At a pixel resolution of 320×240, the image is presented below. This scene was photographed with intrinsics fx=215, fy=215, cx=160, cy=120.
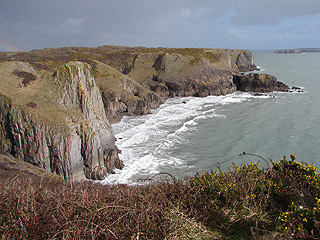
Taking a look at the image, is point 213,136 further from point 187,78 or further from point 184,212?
point 187,78

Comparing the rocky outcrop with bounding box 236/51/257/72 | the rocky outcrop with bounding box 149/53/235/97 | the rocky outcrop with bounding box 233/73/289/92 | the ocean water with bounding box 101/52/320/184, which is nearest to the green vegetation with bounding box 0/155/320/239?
the ocean water with bounding box 101/52/320/184

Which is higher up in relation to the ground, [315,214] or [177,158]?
[315,214]

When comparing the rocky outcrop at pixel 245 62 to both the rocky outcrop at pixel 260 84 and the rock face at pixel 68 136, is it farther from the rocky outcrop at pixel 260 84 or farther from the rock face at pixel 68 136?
the rock face at pixel 68 136

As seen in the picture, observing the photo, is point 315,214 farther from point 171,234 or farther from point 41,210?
point 41,210

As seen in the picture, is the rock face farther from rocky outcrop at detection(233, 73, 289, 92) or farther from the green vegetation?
rocky outcrop at detection(233, 73, 289, 92)

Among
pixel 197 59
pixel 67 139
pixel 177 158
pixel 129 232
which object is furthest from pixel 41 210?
pixel 197 59

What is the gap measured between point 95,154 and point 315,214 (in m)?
17.0

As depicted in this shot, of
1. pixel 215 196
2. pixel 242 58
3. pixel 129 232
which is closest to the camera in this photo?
pixel 129 232

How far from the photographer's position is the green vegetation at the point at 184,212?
4.22m

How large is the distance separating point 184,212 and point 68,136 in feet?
48.3

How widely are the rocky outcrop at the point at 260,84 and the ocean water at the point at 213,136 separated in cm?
1194

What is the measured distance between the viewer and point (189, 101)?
51.4 metres

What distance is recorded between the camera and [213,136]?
2891 centimetres

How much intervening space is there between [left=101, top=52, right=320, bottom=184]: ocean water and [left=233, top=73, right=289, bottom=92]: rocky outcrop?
39.2 ft
